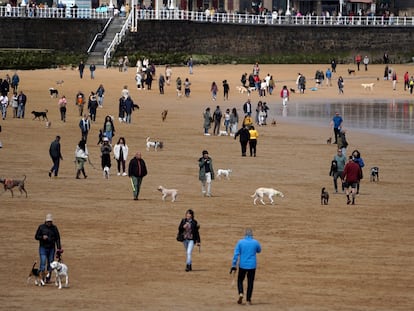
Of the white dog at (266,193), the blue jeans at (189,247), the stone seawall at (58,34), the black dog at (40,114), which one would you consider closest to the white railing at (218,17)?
the stone seawall at (58,34)

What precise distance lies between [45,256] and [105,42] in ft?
188

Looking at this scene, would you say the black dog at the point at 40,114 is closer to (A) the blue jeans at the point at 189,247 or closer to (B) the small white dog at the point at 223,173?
(B) the small white dog at the point at 223,173

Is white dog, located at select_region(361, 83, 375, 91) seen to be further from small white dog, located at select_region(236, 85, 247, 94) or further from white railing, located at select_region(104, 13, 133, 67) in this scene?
white railing, located at select_region(104, 13, 133, 67)

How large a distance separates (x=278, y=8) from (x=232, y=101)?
38723mm

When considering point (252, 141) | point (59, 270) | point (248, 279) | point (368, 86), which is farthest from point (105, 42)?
point (248, 279)

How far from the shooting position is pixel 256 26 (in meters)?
90.4

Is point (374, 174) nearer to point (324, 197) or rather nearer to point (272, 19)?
point (324, 197)

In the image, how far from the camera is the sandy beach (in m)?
22.9

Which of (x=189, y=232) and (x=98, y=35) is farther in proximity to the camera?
(x=98, y=35)

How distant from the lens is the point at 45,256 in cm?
2356

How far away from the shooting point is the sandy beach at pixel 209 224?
2294cm

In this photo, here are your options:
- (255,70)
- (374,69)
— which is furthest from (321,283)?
(374,69)

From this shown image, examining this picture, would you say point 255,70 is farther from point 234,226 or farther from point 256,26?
point 234,226

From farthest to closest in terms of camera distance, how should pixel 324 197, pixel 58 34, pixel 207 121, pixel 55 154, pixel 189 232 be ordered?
pixel 58 34 < pixel 207 121 < pixel 55 154 < pixel 324 197 < pixel 189 232
